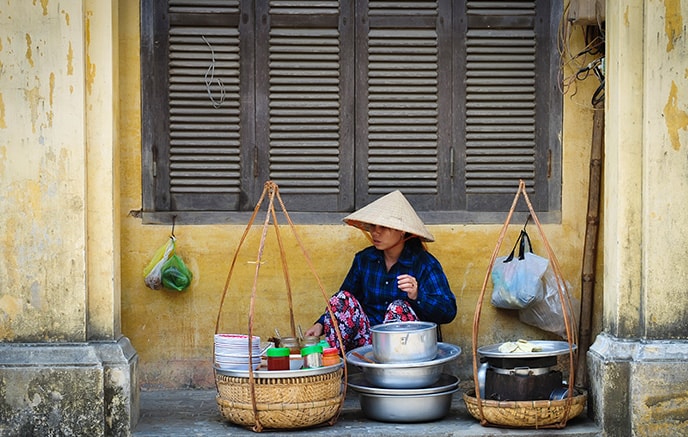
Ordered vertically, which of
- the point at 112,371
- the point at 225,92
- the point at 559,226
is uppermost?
the point at 225,92

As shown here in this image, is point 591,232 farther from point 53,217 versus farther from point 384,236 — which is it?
point 53,217

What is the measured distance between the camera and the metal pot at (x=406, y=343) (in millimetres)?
5004

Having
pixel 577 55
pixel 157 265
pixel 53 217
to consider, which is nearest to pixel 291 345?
pixel 157 265

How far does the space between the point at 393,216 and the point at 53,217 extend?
1.91 meters

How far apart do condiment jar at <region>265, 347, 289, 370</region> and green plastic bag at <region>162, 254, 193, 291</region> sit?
1.12 metres

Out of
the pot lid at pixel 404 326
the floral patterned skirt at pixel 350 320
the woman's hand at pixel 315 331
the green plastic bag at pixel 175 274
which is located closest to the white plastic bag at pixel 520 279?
the floral patterned skirt at pixel 350 320

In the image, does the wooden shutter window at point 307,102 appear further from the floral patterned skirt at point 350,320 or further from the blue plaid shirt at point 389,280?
the floral patterned skirt at point 350,320

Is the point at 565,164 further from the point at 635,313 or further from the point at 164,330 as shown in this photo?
the point at 164,330

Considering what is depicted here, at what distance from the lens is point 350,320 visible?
18.6 ft

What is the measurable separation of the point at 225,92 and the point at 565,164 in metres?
2.21

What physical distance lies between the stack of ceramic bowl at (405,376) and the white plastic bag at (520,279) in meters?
0.78

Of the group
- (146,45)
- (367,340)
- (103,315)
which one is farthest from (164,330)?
(146,45)

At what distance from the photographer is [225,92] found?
5.93 meters

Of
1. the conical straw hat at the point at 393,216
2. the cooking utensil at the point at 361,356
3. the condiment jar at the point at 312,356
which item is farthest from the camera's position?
the conical straw hat at the point at 393,216
